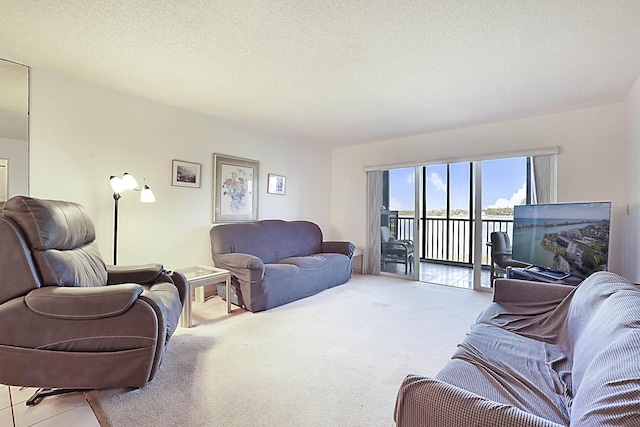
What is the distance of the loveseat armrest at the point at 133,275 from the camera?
2526mm

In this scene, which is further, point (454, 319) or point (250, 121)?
point (250, 121)

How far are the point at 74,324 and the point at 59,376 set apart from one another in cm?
28

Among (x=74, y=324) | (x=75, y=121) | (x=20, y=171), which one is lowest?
(x=74, y=324)

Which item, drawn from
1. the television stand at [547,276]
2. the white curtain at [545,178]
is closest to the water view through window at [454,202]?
the white curtain at [545,178]

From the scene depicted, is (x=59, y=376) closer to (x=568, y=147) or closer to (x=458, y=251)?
(x=568, y=147)

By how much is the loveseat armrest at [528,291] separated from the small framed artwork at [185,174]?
339 centimetres

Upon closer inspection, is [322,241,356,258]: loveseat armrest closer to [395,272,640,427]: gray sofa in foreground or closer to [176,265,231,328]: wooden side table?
[176,265,231,328]: wooden side table

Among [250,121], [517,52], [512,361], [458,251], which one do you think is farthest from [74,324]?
[458,251]

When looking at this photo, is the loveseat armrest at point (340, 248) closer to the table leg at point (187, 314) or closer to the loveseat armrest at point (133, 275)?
the table leg at point (187, 314)

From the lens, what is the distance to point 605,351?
1.01 m

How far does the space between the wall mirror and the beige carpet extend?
6.03ft

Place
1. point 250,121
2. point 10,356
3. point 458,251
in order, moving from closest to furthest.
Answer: point 10,356 → point 250,121 → point 458,251

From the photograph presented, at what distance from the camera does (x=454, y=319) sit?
10.2ft

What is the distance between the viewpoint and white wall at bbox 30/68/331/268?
271 cm
